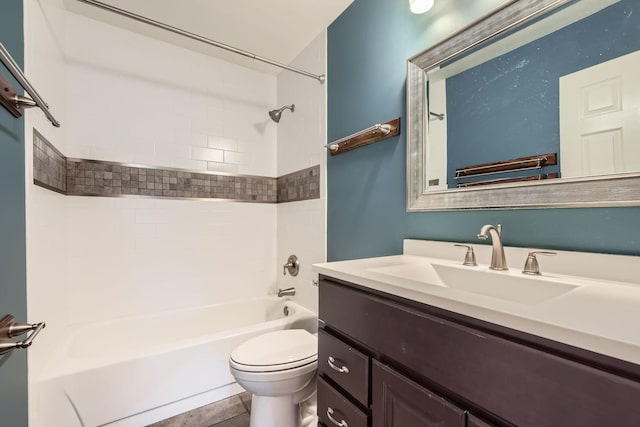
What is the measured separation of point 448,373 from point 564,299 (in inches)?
12.0

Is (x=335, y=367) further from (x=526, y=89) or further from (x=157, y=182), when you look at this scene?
(x=157, y=182)

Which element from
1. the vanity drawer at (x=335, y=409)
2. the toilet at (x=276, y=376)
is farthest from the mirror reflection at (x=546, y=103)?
the toilet at (x=276, y=376)

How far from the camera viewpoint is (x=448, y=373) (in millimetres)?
593

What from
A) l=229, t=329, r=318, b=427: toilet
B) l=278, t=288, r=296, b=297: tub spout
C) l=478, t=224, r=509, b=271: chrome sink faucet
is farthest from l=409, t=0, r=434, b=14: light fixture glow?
l=278, t=288, r=296, b=297: tub spout

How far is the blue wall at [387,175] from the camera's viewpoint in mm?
839

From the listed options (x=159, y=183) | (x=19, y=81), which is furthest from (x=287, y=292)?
(x=19, y=81)

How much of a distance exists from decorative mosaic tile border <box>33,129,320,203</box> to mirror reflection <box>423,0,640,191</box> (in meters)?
1.05

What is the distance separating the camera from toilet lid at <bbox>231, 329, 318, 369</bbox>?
125 centimetres

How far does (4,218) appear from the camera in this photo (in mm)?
817

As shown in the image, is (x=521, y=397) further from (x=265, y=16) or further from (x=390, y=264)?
(x=265, y=16)

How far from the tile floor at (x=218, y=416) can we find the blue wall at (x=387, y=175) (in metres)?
1.10

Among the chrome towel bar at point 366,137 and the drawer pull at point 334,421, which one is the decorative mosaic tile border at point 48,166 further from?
the drawer pull at point 334,421

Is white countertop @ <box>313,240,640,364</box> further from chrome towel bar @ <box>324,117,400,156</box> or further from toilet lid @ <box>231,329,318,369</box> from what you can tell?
chrome towel bar @ <box>324,117,400,156</box>

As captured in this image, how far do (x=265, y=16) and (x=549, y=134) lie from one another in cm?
178
